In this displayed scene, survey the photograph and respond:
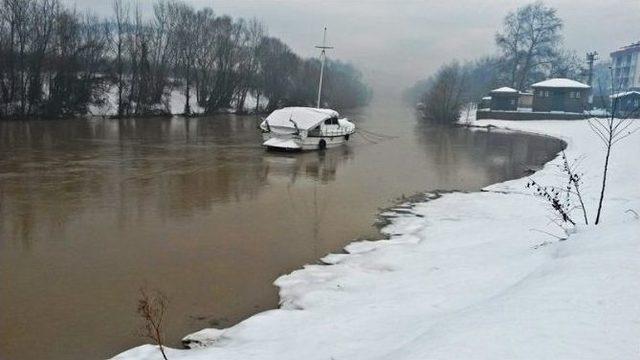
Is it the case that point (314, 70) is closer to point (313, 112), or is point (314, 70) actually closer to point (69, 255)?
point (313, 112)

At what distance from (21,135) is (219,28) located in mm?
34903

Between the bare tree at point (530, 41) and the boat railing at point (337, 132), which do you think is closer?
the boat railing at point (337, 132)

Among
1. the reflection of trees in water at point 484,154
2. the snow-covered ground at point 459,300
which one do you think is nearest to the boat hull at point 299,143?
the reflection of trees in water at point 484,154

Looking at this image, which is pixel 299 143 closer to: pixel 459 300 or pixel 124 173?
pixel 124 173

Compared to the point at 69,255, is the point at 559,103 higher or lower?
higher

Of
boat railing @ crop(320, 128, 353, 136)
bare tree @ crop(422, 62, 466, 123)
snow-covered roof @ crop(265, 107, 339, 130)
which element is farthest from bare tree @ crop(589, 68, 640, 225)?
bare tree @ crop(422, 62, 466, 123)

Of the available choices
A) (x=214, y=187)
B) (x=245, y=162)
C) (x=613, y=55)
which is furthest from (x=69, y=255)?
(x=613, y=55)

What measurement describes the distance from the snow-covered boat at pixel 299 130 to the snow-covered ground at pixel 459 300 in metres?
14.4

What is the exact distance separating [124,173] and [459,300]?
1473 centimetres

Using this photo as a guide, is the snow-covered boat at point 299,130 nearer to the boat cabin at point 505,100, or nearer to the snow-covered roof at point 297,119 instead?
the snow-covered roof at point 297,119

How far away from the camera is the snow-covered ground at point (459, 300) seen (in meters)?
4.00

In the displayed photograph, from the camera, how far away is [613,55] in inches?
3898

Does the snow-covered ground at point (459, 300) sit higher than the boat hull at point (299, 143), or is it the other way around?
the boat hull at point (299, 143)

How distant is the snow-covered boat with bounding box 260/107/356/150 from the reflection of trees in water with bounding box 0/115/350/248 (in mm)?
829
